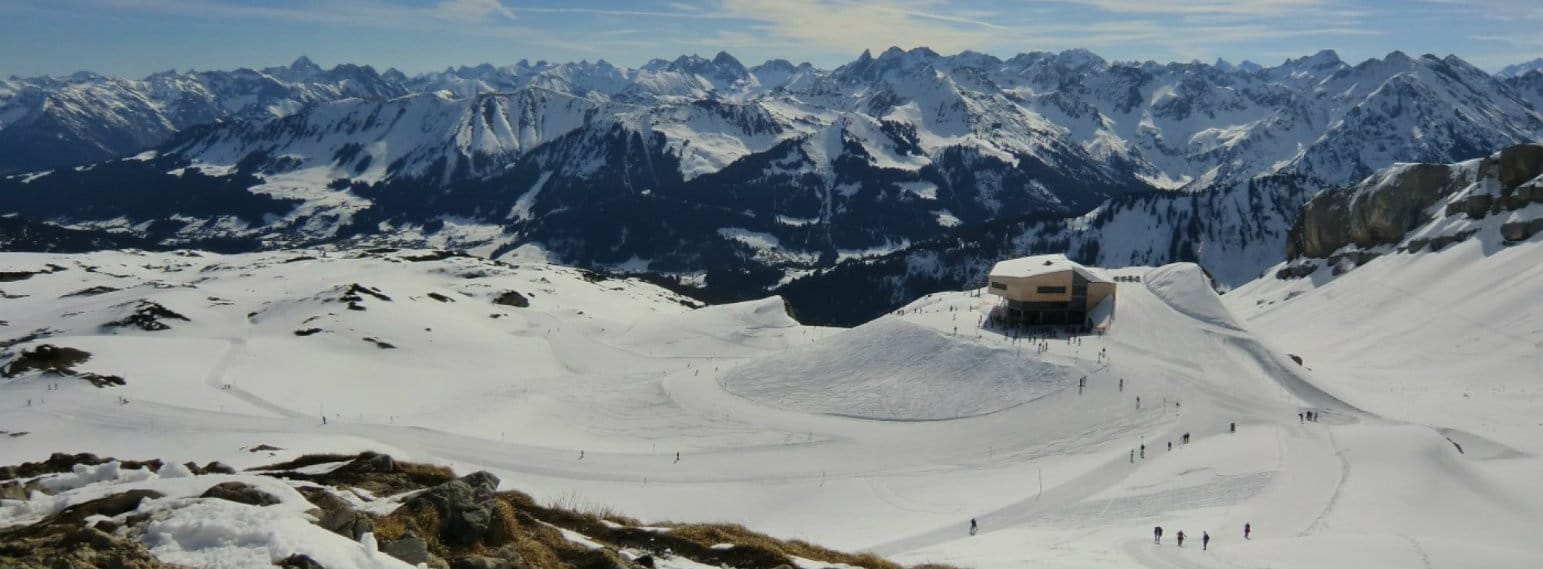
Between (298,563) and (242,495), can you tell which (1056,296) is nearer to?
(242,495)

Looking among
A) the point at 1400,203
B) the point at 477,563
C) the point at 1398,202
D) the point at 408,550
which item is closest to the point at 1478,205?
the point at 1400,203

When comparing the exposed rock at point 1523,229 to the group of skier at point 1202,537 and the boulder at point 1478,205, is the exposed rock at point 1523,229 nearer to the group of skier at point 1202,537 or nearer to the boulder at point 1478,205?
the boulder at point 1478,205

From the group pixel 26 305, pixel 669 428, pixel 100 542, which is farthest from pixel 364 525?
pixel 26 305

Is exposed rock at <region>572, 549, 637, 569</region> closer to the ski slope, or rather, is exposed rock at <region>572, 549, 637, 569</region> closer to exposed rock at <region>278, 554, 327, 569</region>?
exposed rock at <region>278, 554, 327, 569</region>

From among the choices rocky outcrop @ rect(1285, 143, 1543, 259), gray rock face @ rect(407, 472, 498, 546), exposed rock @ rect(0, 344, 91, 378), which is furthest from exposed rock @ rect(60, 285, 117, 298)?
rocky outcrop @ rect(1285, 143, 1543, 259)

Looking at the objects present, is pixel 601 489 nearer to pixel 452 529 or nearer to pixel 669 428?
pixel 669 428

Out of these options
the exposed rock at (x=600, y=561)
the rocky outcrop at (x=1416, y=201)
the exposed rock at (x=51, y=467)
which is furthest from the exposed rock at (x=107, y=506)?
the rocky outcrop at (x=1416, y=201)
